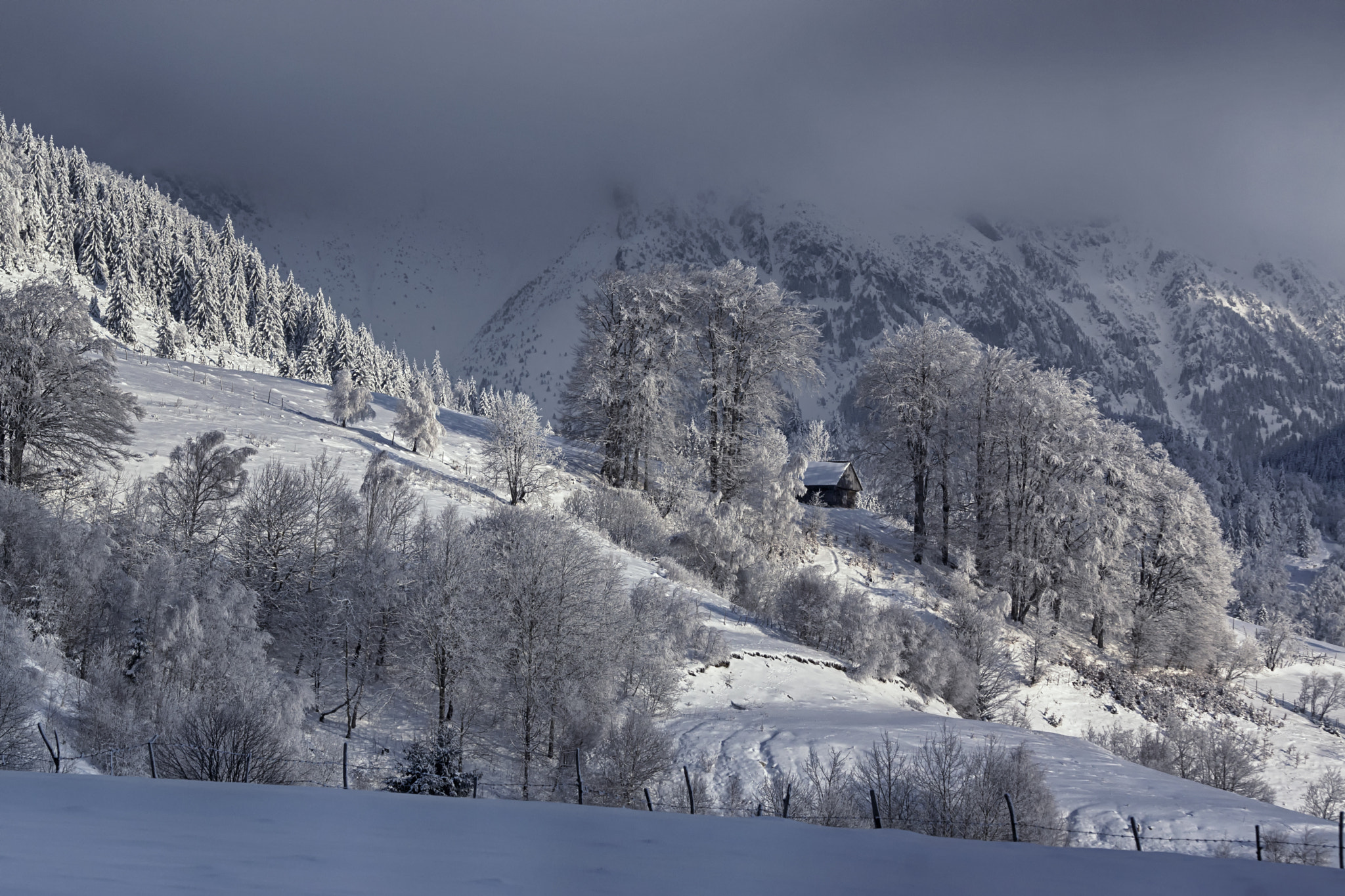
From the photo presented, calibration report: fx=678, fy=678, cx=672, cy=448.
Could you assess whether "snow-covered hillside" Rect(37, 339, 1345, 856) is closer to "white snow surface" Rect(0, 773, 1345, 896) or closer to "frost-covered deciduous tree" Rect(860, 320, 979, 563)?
"frost-covered deciduous tree" Rect(860, 320, 979, 563)

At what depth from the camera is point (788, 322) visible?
29.7 metres

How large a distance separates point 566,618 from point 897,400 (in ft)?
63.5

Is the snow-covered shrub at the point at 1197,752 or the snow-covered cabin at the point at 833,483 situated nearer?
the snow-covered shrub at the point at 1197,752

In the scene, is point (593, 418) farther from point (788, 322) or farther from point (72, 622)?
point (72, 622)

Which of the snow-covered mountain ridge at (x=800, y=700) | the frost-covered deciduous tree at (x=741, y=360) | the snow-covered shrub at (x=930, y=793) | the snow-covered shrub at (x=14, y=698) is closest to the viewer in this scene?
the snow-covered shrub at (x=930, y=793)

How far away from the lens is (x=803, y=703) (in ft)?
61.0

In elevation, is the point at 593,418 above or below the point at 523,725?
above

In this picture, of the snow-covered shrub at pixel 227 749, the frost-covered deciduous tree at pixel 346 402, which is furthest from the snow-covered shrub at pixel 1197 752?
the frost-covered deciduous tree at pixel 346 402

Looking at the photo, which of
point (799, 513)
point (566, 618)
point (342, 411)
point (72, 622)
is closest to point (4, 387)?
point (72, 622)

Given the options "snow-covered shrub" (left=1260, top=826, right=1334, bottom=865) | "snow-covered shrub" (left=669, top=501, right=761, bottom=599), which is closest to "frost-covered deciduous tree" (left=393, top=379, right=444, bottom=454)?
"snow-covered shrub" (left=669, top=501, right=761, bottom=599)

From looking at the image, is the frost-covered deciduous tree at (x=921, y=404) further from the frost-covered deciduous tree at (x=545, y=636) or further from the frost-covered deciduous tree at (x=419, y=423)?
the frost-covered deciduous tree at (x=419, y=423)

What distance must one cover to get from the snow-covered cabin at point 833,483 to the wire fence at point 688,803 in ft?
89.5

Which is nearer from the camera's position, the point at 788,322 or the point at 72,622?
the point at 72,622

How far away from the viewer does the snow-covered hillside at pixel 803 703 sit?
1258cm
